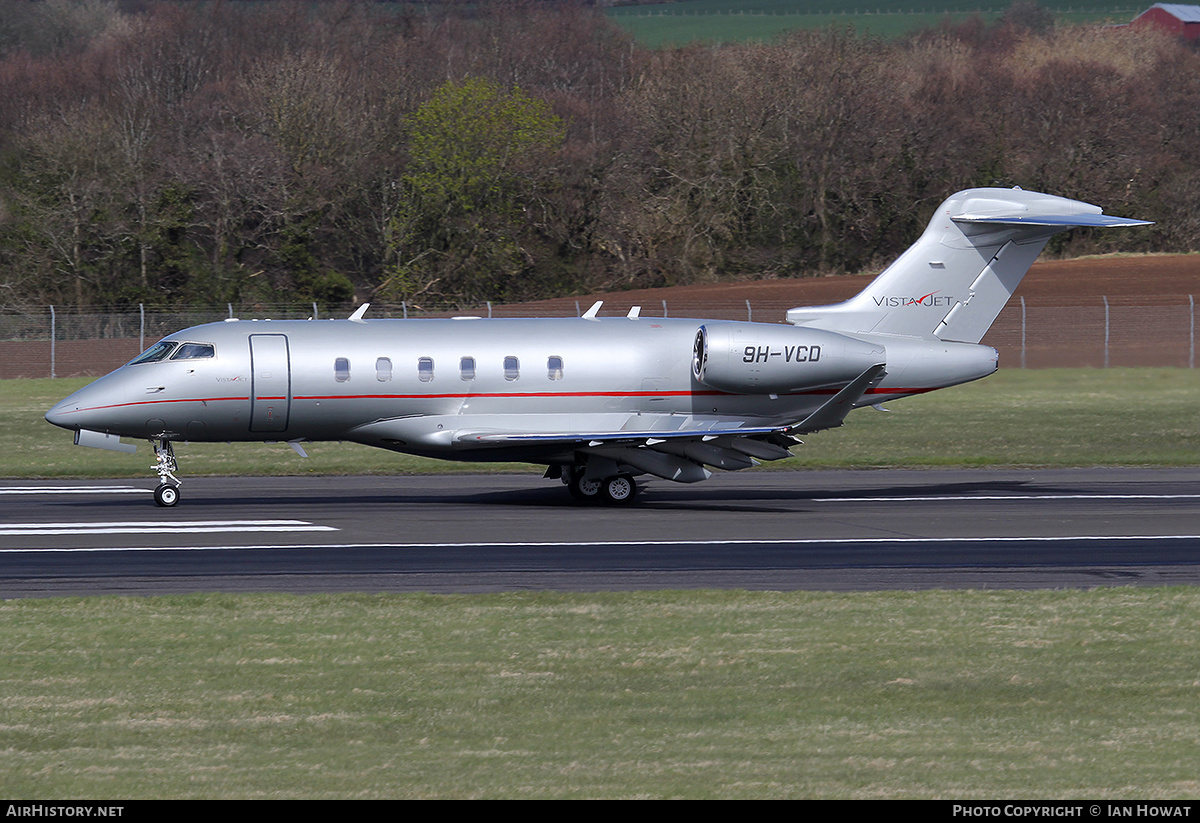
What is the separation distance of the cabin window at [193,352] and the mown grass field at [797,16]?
109m

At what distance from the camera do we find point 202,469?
96.0 feet

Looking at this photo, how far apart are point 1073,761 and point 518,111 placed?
67238mm

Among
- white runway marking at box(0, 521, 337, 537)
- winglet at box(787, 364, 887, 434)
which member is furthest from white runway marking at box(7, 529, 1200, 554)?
winglet at box(787, 364, 887, 434)

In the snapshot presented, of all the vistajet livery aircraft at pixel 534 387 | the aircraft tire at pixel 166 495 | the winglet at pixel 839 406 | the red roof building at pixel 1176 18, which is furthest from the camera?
the red roof building at pixel 1176 18

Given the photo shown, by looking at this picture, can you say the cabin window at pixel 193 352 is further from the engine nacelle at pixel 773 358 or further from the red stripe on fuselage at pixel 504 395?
the engine nacelle at pixel 773 358

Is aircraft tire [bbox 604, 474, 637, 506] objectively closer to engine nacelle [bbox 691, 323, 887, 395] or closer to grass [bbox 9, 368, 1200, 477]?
engine nacelle [bbox 691, 323, 887, 395]

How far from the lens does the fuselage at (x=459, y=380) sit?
73.2 ft

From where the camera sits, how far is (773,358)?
23266 mm

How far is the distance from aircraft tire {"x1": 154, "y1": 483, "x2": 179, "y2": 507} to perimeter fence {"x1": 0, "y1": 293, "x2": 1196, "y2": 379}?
20.7m

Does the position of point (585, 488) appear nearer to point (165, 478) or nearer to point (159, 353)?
point (165, 478)

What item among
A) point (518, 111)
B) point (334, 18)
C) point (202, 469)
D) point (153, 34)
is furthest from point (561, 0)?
point (202, 469)

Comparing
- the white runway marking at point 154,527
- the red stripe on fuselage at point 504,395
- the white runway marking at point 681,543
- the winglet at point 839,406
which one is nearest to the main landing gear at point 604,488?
the red stripe on fuselage at point 504,395

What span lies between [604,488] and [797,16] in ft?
428

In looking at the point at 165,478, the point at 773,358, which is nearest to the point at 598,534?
the point at 773,358
